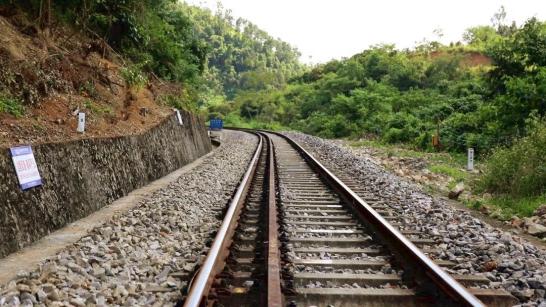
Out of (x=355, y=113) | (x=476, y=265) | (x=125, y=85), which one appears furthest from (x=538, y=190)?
(x=355, y=113)

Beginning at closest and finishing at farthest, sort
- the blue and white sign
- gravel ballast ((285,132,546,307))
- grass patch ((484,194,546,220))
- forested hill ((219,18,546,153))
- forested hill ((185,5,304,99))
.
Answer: gravel ballast ((285,132,546,307)) → the blue and white sign → grass patch ((484,194,546,220)) → forested hill ((219,18,546,153)) → forested hill ((185,5,304,99))

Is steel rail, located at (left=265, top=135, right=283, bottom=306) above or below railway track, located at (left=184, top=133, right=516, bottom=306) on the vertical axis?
above

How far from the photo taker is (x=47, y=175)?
5949 millimetres

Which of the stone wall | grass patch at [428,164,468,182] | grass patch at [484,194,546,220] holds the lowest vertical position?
grass patch at [484,194,546,220]

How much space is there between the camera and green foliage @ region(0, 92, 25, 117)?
7.11 meters

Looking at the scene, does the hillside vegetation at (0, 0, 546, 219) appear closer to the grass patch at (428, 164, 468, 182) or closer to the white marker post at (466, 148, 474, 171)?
the grass patch at (428, 164, 468, 182)

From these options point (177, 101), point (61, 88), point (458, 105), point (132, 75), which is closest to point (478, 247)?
point (61, 88)

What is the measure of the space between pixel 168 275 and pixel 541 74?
Result: 43.8ft

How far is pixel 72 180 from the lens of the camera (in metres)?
6.59

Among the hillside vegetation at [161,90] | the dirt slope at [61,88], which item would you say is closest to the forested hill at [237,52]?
the hillside vegetation at [161,90]

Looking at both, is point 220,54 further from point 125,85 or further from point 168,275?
point 168,275

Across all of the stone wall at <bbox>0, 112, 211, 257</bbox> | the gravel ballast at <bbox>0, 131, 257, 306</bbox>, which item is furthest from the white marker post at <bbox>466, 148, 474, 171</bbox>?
the gravel ballast at <bbox>0, 131, 257, 306</bbox>

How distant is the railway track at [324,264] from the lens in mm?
3617

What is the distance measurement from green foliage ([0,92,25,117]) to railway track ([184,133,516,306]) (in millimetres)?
3701
